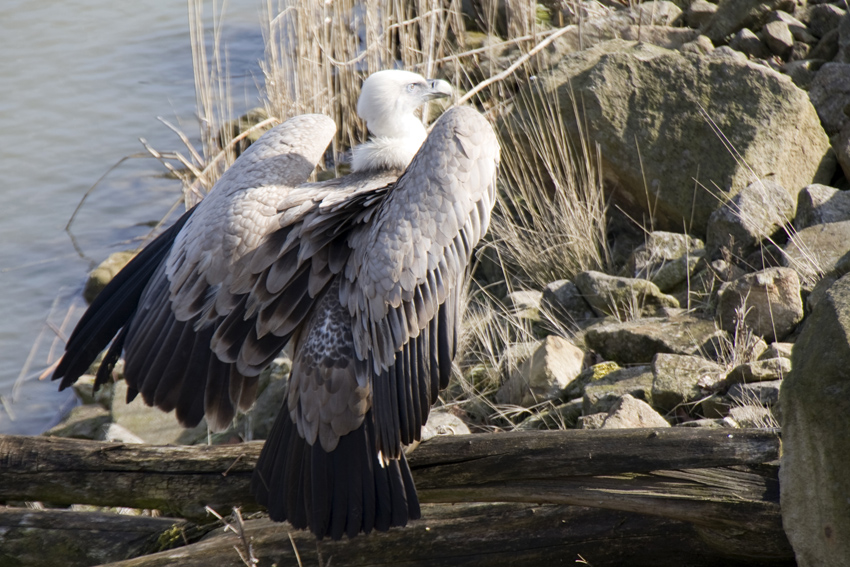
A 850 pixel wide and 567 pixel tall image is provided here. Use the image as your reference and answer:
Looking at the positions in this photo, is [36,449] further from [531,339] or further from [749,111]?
[749,111]

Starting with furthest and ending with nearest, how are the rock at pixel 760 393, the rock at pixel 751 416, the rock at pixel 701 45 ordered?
the rock at pixel 701 45 → the rock at pixel 760 393 → the rock at pixel 751 416

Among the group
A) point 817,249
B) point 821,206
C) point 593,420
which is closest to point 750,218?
point 821,206

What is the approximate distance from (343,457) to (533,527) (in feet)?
2.13

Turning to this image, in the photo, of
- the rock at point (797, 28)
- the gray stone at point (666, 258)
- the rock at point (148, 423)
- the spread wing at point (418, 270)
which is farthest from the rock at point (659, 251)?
the rock at point (148, 423)

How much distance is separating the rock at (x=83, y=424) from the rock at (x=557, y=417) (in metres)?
3.02

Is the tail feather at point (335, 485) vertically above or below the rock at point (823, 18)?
below

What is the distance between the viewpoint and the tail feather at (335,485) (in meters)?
2.53

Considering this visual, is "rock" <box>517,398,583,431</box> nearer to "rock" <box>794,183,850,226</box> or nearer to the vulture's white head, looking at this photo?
the vulture's white head

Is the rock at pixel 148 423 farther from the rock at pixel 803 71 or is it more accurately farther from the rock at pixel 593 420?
the rock at pixel 803 71

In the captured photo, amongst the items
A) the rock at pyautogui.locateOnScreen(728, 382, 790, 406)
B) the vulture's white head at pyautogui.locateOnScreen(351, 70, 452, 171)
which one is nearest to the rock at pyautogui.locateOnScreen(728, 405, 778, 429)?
the rock at pyautogui.locateOnScreen(728, 382, 790, 406)

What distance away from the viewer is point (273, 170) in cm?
384

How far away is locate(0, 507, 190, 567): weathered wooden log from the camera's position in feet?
9.68

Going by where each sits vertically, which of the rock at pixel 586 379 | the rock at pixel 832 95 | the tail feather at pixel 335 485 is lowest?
the rock at pixel 586 379

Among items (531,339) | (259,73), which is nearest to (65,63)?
(259,73)
